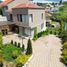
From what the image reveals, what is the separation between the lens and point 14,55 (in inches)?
1215

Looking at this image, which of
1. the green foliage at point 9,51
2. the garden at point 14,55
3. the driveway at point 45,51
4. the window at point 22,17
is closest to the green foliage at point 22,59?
the garden at point 14,55

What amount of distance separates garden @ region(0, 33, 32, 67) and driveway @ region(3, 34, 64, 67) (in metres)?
1.41

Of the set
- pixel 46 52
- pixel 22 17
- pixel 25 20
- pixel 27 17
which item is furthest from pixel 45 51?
pixel 22 17

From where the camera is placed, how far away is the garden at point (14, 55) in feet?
91.9

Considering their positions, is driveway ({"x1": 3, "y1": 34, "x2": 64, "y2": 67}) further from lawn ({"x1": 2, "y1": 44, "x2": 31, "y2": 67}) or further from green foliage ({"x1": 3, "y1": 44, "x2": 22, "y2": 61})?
green foliage ({"x1": 3, "y1": 44, "x2": 22, "y2": 61})

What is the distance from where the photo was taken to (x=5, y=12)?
176 feet

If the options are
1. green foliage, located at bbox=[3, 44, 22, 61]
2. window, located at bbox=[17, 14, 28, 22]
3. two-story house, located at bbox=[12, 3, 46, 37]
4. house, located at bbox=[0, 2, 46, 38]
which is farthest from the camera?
window, located at bbox=[17, 14, 28, 22]

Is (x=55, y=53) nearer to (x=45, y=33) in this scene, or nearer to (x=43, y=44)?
(x=43, y=44)

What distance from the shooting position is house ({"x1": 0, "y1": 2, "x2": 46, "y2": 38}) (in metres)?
42.9

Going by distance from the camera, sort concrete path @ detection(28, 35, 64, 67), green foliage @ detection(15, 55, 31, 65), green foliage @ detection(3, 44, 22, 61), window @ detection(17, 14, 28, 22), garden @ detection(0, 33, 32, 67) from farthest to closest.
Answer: window @ detection(17, 14, 28, 22)
green foliage @ detection(3, 44, 22, 61)
concrete path @ detection(28, 35, 64, 67)
garden @ detection(0, 33, 32, 67)
green foliage @ detection(15, 55, 31, 65)

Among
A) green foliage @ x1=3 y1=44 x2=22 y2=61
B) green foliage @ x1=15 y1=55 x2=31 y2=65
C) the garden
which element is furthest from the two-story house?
green foliage @ x1=15 y1=55 x2=31 y2=65

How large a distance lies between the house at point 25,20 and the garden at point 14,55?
340 inches

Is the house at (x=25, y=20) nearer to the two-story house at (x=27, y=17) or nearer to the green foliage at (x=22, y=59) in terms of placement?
the two-story house at (x=27, y=17)

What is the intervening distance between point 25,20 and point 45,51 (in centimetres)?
1215
